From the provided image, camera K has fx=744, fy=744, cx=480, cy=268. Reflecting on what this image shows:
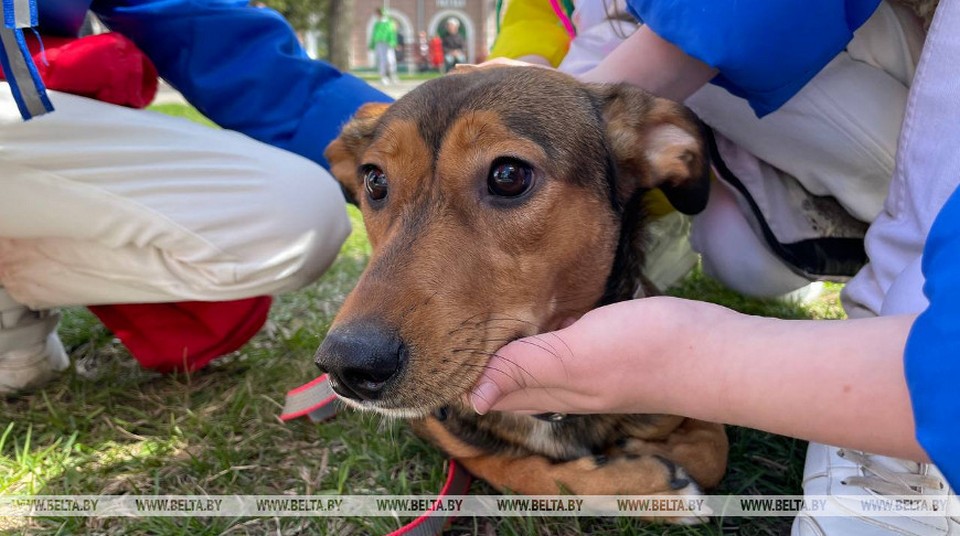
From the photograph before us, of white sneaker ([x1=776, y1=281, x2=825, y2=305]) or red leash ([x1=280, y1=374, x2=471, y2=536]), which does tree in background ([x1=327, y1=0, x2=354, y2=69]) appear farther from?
red leash ([x1=280, y1=374, x2=471, y2=536])

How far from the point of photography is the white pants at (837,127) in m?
2.65

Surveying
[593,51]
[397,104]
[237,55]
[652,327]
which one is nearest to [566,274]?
[652,327]

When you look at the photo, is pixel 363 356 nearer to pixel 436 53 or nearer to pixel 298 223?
pixel 298 223

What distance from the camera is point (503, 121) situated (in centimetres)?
222

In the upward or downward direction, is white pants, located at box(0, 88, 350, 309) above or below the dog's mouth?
below

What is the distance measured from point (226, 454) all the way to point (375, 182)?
1.08m

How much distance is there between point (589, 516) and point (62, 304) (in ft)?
7.80

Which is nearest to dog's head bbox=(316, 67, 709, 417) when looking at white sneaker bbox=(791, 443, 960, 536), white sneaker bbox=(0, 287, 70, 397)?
white sneaker bbox=(791, 443, 960, 536)

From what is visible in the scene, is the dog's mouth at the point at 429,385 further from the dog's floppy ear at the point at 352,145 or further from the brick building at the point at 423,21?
the brick building at the point at 423,21

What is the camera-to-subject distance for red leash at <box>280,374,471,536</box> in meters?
2.06

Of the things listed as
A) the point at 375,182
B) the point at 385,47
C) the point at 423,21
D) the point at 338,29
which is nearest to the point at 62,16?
the point at 375,182

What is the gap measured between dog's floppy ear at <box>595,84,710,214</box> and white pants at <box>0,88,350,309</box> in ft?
4.61

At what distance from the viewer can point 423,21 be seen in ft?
171

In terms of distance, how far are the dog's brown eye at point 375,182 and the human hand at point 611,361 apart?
0.85 metres
